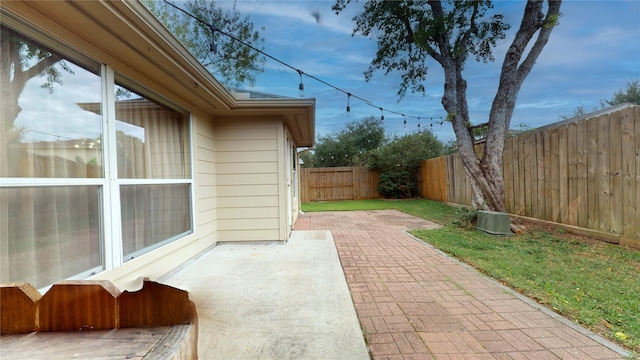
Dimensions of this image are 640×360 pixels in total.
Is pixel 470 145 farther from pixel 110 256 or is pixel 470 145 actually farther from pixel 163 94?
pixel 110 256

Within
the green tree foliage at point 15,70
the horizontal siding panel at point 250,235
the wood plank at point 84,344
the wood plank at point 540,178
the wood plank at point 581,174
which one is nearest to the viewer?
the wood plank at point 84,344

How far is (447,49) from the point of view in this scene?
7.21 meters

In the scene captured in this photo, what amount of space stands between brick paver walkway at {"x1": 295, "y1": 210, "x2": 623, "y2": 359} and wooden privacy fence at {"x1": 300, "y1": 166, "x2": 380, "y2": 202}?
10.8m

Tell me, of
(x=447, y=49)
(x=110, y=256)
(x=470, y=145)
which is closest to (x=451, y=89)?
(x=447, y=49)

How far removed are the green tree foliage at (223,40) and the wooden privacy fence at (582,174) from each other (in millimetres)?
9465

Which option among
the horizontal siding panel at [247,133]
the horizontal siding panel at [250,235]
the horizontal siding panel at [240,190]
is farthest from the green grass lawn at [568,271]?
the horizontal siding panel at [247,133]

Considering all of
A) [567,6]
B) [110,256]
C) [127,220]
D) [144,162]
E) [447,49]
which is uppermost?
[567,6]

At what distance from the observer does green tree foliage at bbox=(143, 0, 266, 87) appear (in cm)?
1075

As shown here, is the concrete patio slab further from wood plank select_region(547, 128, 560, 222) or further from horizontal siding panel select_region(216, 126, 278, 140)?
wood plank select_region(547, 128, 560, 222)

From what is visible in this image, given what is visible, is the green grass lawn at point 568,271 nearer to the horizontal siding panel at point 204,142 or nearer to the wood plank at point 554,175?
the wood plank at point 554,175

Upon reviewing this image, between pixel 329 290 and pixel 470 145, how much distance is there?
5.62m

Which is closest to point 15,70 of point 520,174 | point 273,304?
point 273,304

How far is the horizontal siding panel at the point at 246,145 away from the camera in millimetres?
5090

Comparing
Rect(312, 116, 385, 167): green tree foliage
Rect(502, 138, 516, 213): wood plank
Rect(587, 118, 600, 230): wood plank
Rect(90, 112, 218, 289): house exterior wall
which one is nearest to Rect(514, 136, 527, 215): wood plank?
Rect(502, 138, 516, 213): wood plank
